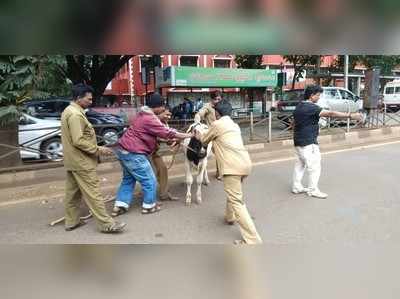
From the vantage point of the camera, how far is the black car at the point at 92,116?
8.02 m

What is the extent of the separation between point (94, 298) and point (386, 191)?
5034mm

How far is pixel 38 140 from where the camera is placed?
7.48 meters

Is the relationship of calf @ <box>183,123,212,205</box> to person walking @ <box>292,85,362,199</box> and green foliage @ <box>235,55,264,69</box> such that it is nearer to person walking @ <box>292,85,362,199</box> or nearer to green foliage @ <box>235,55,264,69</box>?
green foliage @ <box>235,55,264,69</box>

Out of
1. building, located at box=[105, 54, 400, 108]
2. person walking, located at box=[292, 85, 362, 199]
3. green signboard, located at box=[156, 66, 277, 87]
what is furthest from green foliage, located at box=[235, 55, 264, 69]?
building, located at box=[105, 54, 400, 108]

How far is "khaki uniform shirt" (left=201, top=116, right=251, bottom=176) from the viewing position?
3957 millimetres

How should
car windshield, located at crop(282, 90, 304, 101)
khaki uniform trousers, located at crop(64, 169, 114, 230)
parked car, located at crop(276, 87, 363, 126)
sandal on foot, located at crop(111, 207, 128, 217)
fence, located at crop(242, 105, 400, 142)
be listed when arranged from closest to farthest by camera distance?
khaki uniform trousers, located at crop(64, 169, 114, 230) → sandal on foot, located at crop(111, 207, 128, 217) → fence, located at crop(242, 105, 400, 142) → parked car, located at crop(276, 87, 363, 126) → car windshield, located at crop(282, 90, 304, 101)

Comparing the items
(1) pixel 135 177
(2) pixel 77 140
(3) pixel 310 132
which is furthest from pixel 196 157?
(2) pixel 77 140

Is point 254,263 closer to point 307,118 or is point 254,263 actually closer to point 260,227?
point 260,227

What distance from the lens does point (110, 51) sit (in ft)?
4.89

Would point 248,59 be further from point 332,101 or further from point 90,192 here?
point 332,101

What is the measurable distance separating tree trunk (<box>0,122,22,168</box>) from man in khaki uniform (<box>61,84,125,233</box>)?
288 cm

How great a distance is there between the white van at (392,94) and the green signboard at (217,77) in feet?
27.4

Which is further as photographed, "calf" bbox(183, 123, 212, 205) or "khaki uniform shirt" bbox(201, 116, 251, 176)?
"calf" bbox(183, 123, 212, 205)
